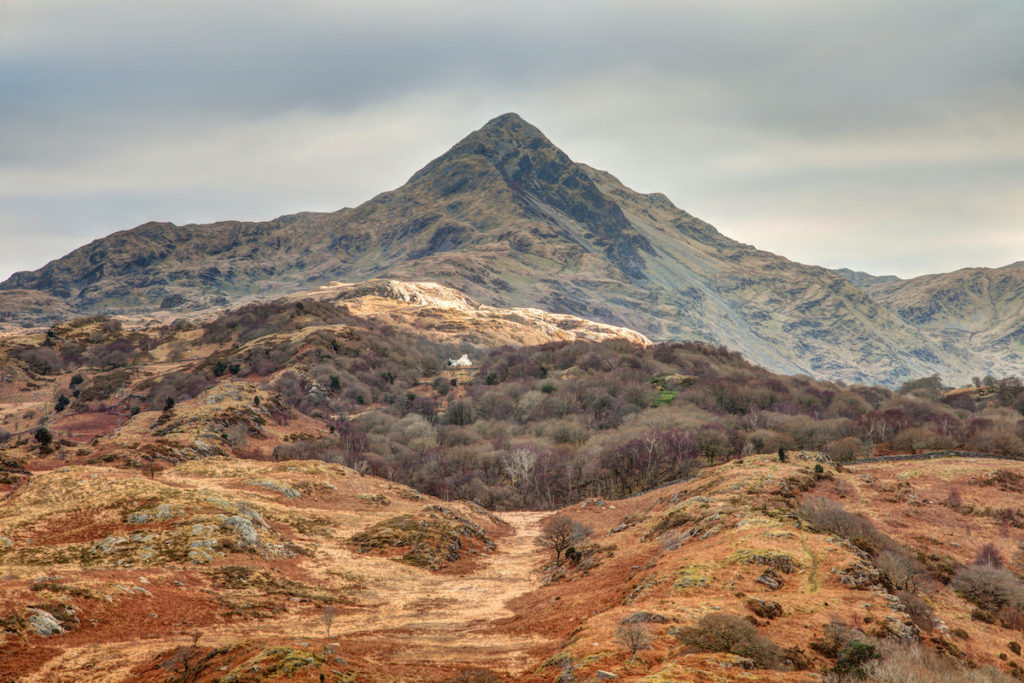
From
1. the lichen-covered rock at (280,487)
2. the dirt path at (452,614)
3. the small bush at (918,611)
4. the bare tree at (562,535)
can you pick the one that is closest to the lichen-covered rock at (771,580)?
the small bush at (918,611)

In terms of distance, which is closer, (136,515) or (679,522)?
(136,515)

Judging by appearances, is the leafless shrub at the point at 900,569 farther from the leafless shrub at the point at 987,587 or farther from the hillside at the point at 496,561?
the leafless shrub at the point at 987,587

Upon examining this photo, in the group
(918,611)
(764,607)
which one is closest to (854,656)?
(764,607)

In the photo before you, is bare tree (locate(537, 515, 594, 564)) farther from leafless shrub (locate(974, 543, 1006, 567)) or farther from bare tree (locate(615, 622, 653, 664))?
leafless shrub (locate(974, 543, 1006, 567))

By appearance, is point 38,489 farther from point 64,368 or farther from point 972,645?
point 64,368

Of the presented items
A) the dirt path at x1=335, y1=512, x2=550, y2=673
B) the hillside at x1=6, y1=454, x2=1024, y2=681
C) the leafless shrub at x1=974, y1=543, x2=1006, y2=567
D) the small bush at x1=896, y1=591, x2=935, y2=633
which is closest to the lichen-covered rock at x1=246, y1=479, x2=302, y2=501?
the hillside at x1=6, y1=454, x2=1024, y2=681

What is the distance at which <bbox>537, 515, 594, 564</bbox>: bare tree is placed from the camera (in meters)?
53.7

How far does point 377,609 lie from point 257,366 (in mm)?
145486

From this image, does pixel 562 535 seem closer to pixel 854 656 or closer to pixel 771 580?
A: pixel 771 580

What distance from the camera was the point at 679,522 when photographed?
4634 centimetres

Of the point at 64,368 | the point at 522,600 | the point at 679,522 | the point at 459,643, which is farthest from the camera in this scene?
the point at 64,368

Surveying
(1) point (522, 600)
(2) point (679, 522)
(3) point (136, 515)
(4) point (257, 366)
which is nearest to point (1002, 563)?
(2) point (679, 522)

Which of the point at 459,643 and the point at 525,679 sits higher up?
the point at 525,679

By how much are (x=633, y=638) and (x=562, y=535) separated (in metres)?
33.4
